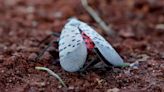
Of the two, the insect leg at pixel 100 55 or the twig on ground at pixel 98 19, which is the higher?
the twig on ground at pixel 98 19

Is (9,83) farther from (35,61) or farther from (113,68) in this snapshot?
(113,68)

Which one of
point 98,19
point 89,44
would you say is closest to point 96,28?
point 98,19

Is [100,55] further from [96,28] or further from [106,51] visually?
[96,28]

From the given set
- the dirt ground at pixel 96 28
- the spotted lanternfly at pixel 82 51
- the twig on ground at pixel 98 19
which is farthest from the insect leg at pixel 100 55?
the twig on ground at pixel 98 19

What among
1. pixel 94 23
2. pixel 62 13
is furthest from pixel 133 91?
pixel 62 13

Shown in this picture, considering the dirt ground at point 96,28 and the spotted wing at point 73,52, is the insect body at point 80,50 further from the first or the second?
the dirt ground at point 96,28

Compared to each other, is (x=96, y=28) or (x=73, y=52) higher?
(x=96, y=28)

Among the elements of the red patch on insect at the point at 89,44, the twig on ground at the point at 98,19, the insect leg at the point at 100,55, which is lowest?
the insect leg at the point at 100,55
